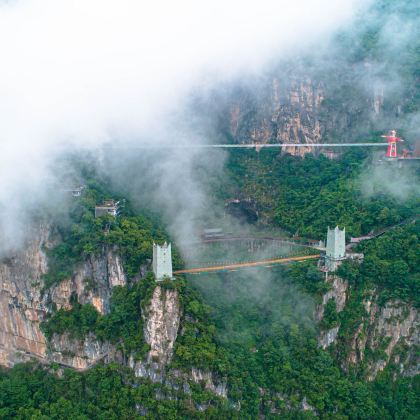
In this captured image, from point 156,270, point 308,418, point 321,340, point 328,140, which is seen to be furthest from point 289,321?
point 328,140

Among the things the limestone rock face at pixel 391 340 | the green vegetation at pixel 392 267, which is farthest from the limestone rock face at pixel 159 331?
the limestone rock face at pixel 391 340

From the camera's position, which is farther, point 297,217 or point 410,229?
point 297,217

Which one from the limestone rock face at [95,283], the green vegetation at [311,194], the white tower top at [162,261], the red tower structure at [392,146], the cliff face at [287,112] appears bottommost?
the limestone rock face at [95,283]

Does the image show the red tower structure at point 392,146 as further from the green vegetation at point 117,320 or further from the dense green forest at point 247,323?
the green vegetation at point 117,320

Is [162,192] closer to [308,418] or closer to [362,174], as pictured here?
[362,174]

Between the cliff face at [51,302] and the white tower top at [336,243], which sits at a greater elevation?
the white tower top at [336,243]

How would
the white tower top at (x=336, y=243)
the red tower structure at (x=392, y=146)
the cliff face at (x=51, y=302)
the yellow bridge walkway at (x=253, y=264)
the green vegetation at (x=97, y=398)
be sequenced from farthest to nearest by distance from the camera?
the red tower structure at (x=392, y=146)
the yellow bridge walkway at (x=253, y=264)
the white tower top at (x=336, y=243)
the cliff face at (x=51, y=302)
the green vegetation at (x=97, y=398)

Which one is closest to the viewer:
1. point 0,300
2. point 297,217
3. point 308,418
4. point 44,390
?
point 308,418
